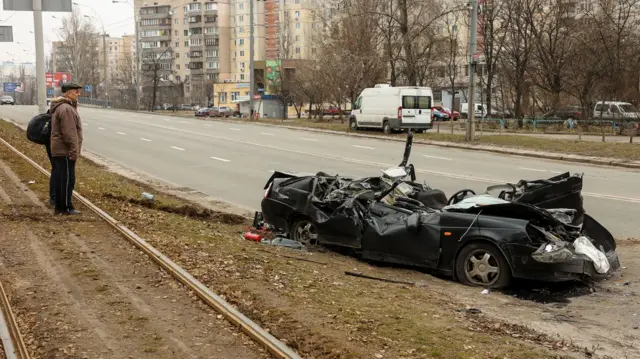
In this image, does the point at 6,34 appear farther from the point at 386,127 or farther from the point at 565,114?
the point at 565,114

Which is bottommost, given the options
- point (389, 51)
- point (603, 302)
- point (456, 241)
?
point (603, 302)

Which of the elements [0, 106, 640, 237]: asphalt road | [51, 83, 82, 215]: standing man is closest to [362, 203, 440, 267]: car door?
[0, 106, 640, 237]: asphalt road

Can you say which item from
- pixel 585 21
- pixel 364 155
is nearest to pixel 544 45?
pixel 585 21

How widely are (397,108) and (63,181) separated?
1005 inches

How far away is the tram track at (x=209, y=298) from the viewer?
13.6ft

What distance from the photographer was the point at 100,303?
499 centimetres

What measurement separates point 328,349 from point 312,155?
16.7 m

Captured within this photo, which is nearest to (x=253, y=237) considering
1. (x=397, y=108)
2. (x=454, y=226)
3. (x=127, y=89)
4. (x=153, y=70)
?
(x=454, y=226)

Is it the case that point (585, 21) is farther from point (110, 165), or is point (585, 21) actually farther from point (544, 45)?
point (110, 165)

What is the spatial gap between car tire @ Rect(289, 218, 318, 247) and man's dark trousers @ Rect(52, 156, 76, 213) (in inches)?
123

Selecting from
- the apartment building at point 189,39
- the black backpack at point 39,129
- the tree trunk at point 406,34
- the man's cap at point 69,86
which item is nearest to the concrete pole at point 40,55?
the black backpack at point 39,129

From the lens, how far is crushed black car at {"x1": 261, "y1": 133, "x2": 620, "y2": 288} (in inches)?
247

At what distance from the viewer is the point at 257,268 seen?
624 centimetres

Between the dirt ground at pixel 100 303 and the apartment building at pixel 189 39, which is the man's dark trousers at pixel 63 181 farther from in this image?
the apartment building at pixel 189 39
